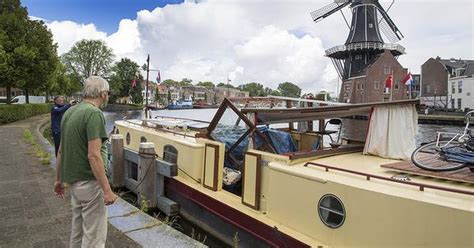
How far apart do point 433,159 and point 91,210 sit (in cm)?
482

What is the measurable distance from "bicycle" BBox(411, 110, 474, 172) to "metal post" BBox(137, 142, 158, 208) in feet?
17.8

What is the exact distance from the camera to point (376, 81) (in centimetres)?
5497

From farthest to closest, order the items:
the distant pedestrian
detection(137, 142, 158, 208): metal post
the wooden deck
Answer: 1. the distant pedestrian
2. detection(137, 142, 158, 208): metal post
3. the wooden deck

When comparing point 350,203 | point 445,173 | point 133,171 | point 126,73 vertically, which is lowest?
point 133,171

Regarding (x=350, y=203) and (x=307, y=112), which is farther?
(x=307, y=112)

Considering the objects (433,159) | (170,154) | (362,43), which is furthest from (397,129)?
(362,43)

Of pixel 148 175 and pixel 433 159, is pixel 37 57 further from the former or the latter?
pixel 433 159

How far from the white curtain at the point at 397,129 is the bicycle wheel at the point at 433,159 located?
0.38 metres

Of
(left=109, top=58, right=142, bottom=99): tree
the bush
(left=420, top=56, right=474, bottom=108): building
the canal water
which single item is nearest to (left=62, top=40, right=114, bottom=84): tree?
(left=109, top=58, right=142, bottom=99): tree

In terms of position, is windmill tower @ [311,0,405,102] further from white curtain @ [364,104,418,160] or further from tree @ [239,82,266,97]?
tree @ [239,82,266,97]

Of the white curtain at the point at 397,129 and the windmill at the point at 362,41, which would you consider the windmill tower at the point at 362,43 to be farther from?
the white curtain at the point at 397,129

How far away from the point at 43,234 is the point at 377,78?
5648 cm

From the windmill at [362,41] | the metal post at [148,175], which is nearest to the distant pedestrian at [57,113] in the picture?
the metal post at [148,175]

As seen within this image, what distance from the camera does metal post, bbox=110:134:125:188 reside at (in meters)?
9.62
